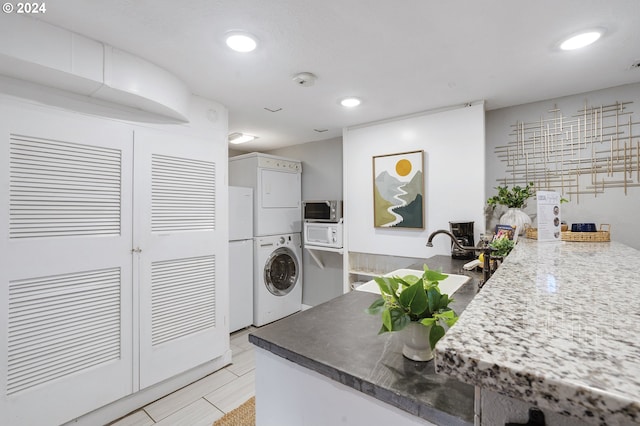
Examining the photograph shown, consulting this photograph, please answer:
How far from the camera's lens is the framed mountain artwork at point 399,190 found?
2768 millimetres

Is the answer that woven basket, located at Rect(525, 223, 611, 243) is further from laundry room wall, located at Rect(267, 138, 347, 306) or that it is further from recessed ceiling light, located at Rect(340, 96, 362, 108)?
laundry room wall, located at Rect(267, 138, 347, 306)

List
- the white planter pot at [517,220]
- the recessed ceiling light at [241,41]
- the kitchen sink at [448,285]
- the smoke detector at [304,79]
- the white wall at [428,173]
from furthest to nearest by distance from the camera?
the white wall at [428,173]
the white planter pot at [517,220]
the smoke detector at [304,79]
the kitchen sink at [448,285]
the recessed ceiling light at [241,41]

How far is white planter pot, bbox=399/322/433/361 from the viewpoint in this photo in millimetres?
863

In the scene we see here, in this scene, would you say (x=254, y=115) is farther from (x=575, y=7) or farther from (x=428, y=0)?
(x=575, y=7)

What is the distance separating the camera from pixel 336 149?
12.3ft

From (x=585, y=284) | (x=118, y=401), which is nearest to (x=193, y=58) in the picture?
(x=585, y=284)

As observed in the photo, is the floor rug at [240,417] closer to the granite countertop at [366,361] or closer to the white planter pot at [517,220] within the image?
the granite countertop at [366,361]

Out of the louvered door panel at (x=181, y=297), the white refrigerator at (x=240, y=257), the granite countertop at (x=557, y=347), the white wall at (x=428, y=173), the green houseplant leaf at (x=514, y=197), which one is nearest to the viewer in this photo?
the granite countertop at (x=557, y=347)

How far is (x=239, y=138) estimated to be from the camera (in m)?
3.62

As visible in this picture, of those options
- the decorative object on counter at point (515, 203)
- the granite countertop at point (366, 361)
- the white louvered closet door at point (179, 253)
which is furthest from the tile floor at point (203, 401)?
the decorative object on counter at point (515, 203)

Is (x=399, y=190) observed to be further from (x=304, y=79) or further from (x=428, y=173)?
(x=304, y=79)

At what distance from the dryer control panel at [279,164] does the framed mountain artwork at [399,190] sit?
51.1 inches

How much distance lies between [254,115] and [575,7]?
2.37 meters

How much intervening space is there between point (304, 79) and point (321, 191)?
1993mm
